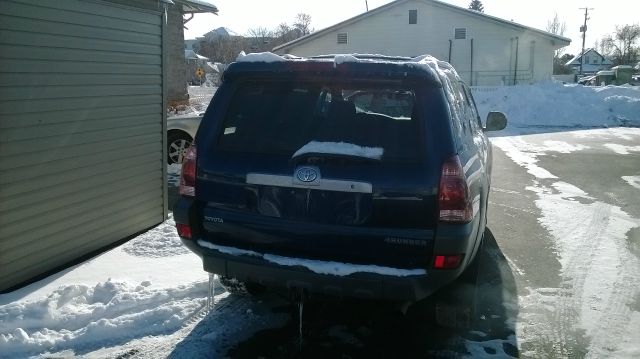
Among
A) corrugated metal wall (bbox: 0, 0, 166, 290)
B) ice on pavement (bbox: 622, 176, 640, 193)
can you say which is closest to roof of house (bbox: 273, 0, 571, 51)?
ice on pavement (bbox: 622, 176, 640, 193)

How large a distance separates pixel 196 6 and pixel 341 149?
490 inches

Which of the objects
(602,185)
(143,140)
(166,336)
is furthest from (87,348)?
(602,185)

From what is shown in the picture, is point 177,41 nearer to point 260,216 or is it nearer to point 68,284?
point 68,284

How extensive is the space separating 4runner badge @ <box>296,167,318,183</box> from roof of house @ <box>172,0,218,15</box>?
11.3 meters

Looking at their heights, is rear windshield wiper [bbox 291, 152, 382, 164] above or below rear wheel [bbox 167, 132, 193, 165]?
above

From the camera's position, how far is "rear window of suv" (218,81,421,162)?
329 centimetres

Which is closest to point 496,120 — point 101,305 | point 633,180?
point 101,305

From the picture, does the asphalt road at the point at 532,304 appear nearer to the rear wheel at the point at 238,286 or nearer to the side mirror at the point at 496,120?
the rear wheel at the point at 238,286

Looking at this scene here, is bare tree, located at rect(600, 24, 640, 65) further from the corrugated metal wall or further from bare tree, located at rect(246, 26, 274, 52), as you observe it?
the corrugated metal wall

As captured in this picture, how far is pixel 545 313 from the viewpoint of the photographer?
434cm

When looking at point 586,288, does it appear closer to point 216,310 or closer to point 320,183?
point 320,183

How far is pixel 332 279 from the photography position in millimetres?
3207

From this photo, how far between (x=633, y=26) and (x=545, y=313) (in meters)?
91.9

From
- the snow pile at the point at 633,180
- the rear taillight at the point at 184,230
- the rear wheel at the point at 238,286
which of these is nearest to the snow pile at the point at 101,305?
the rear wheel at the point at 238,286
